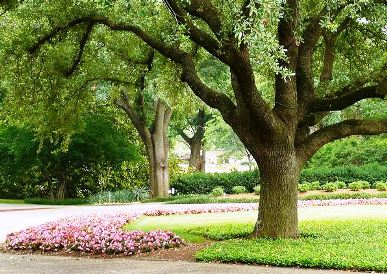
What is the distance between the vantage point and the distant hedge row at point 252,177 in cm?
2916

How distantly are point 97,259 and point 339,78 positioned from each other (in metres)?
6.83

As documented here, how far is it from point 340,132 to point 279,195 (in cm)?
179

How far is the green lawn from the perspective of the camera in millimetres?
9109

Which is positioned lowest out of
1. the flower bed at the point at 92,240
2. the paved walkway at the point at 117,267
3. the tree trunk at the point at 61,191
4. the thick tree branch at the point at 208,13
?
the paved walkway at the point at 117,267

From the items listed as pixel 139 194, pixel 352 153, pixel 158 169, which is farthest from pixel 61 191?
pixel 352 153

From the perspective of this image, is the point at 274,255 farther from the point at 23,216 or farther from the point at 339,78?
the point at 23,216

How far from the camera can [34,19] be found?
1298 cm

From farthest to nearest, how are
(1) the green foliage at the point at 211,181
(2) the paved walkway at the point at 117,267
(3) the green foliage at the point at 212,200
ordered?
(1) the green foliage at the point at 211,181 → (3) the green foliage at the point at 212,200 → (2) the paved walkway at the point at 117,267

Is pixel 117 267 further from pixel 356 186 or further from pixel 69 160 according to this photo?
pixel 69 160

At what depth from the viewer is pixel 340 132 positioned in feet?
37.9

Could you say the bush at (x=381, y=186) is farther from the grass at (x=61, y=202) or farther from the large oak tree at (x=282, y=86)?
the grass at (x=61, y=202)

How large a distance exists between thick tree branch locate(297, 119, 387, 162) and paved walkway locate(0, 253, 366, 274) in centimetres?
332

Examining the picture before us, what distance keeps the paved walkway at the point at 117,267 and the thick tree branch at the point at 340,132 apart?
10.9 ft

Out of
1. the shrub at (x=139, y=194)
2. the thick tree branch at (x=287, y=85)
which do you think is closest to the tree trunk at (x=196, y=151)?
the shrub at (x=139, y=194)
